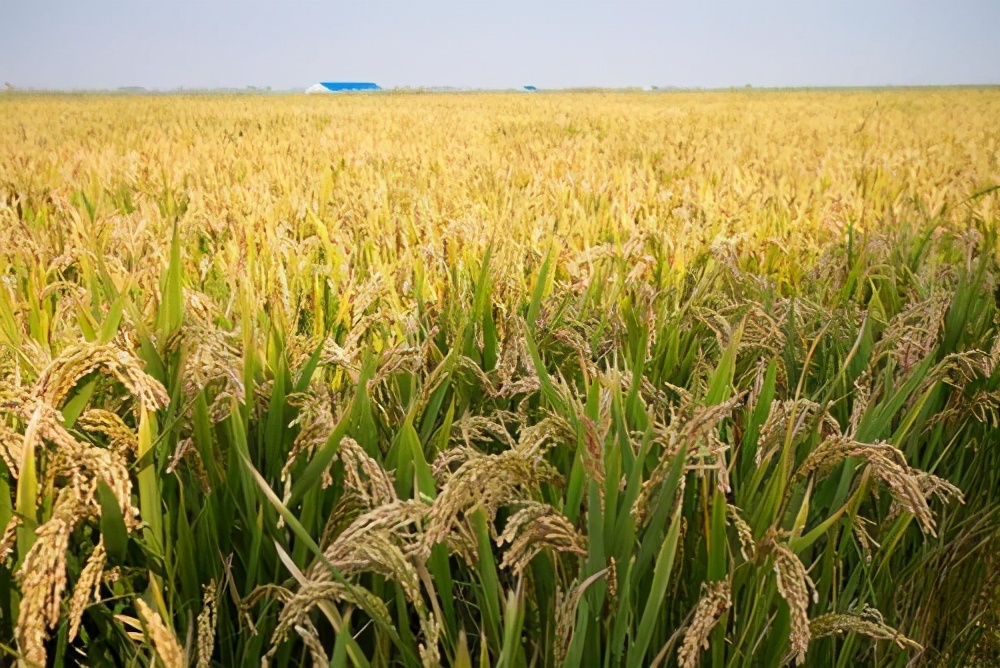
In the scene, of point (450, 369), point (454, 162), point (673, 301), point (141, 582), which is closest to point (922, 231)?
point (673, 301)

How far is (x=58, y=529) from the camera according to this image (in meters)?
0.70

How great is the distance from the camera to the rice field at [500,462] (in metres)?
0.82

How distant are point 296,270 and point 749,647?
151 centimetres

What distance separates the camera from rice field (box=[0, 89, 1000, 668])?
82 centimetres

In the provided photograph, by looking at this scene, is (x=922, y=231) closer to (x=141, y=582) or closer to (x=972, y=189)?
(x=972, y=189)

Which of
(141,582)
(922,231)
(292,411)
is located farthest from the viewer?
(922,231)

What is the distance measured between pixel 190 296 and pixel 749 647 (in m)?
1.06

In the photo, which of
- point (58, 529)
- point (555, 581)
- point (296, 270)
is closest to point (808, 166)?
point (296, 270)

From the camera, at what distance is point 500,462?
0.76m

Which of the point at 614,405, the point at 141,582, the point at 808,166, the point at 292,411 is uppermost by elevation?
the point at 808,166

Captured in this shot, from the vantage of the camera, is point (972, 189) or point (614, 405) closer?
point (614, 405)

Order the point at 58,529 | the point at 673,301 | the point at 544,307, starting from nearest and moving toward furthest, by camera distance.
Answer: the point at 58,529
the point at 544,307
the point at 673,301

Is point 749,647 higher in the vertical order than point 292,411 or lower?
lower

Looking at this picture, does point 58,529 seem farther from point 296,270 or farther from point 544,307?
point 296,270
